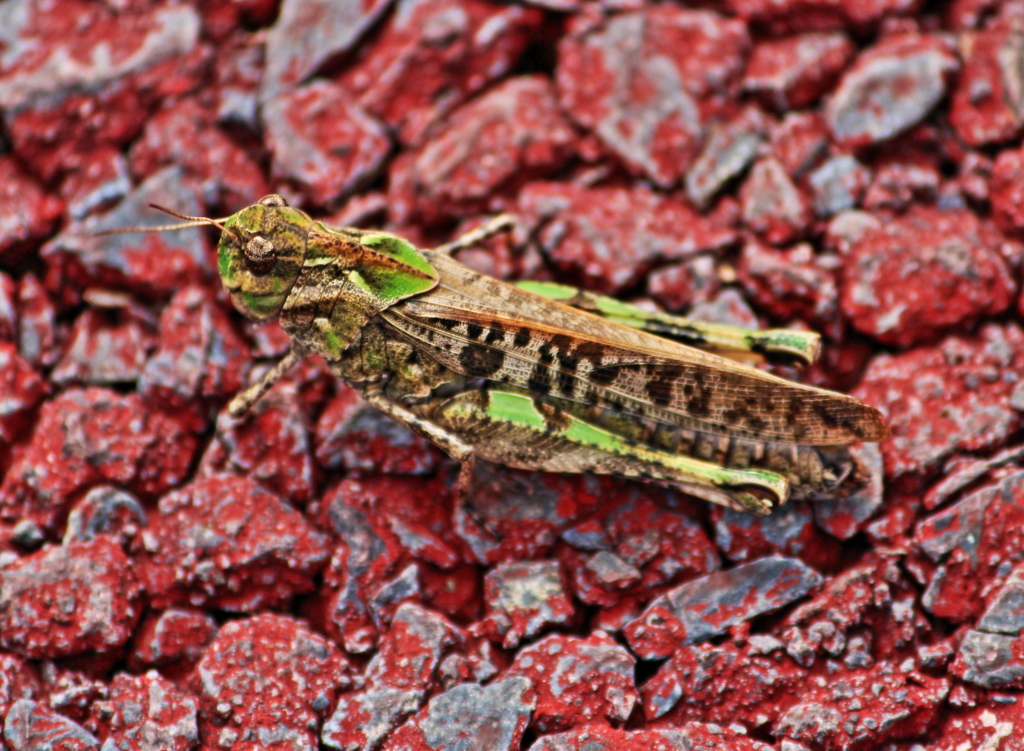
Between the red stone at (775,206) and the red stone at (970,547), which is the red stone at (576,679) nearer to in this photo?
the red stone at (970,547)

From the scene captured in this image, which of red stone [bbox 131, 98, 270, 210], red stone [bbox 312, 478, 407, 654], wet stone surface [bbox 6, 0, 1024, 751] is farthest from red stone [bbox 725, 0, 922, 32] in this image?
red stone [bbox 312, 478, 407, 654]

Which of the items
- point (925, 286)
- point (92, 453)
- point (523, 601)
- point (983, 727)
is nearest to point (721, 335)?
point (925, 286)

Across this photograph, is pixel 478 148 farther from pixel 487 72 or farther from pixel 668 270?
pixel 668 270

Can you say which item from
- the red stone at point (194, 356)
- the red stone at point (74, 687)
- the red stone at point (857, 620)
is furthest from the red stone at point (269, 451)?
the red stone at point (857, 620)

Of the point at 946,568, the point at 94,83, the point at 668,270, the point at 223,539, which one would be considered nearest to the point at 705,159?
the point at 668,270

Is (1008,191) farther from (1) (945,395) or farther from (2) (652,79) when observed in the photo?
Answer: (2) (652,79)

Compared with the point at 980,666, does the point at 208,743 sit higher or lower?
lower
